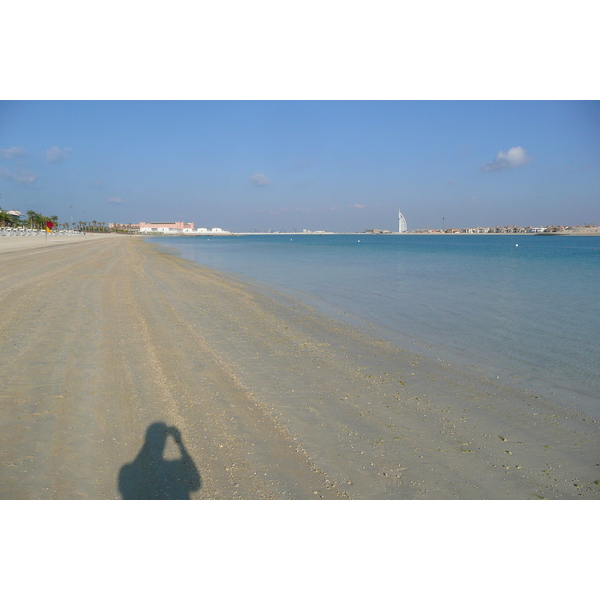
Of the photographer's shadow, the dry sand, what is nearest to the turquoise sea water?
the dry sand

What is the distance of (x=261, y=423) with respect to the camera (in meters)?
4.58

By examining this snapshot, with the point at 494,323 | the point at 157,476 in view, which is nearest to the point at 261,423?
the point at 157,476

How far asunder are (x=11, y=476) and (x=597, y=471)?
5317 mm

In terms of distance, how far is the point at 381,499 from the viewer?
11.0 feet

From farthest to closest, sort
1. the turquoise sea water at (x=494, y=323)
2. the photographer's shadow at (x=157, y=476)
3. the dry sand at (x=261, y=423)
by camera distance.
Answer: the turquoise sea water at (x=494, y=323) → the dry sand at (x=261, y=423) → the photographer's shadow at (x=157, y=476)

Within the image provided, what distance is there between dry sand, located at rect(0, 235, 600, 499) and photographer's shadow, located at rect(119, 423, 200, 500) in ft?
0.05

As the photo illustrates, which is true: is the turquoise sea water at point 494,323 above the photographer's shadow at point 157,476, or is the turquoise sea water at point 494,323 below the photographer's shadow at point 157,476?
above

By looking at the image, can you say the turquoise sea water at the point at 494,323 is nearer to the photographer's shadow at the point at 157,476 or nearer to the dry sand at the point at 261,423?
the dry sand at the point at 261,423

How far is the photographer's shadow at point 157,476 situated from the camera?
3.29m

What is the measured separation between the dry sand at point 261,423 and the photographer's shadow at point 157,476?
0.02 meters

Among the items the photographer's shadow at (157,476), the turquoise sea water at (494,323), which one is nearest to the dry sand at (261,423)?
the photographer's shadow at (157,476)

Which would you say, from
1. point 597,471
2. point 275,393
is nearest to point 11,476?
point 275,393

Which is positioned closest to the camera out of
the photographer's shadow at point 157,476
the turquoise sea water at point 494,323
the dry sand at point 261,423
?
the photographer's shadow at point 157,476

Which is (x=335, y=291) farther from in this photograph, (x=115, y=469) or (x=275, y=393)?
(x=115, y=469)
